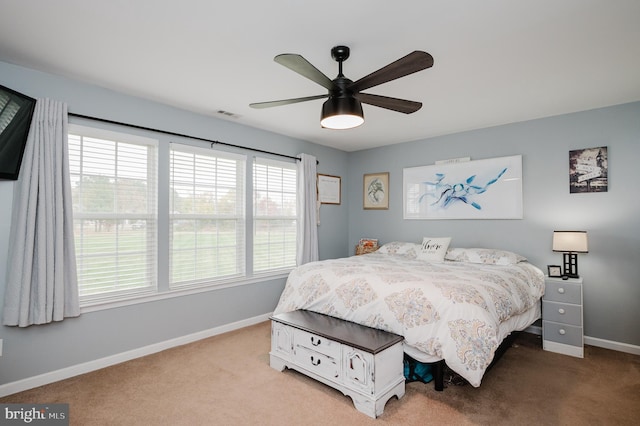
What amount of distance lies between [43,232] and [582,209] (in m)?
5.11

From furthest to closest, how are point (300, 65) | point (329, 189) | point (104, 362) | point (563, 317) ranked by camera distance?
point (329, 189) → point (563, 317) → point (104, 362) → point (300, 65)

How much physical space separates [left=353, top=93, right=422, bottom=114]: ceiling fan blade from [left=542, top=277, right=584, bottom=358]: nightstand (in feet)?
7.83

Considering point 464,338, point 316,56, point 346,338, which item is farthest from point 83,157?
point 464,338

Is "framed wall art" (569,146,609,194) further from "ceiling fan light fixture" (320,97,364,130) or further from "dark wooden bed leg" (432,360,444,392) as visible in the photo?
"ceiling fan light fixture" (320,97,364,130)

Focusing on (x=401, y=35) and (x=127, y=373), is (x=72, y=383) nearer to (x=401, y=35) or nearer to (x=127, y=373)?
(x=127, y=373)

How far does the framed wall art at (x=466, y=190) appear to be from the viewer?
13.3ft

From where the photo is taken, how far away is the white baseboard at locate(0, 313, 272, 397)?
2.55 meters

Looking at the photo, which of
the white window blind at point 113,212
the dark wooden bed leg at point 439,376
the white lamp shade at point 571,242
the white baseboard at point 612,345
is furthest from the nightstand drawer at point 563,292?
the white window blind at point 113,212

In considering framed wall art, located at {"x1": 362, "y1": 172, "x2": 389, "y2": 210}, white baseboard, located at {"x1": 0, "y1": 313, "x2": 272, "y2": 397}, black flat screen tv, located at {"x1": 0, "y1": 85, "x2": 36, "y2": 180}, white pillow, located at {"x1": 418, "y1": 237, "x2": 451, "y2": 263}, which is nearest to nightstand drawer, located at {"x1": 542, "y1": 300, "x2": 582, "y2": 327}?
white pillow, located at {"x1": 418, "y1": 237, "x2": 451, "y2": 263}

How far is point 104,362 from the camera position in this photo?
296cm

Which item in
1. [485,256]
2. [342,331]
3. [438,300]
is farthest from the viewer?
[485,256]

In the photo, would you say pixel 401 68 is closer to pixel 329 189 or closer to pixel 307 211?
pixel 307 211

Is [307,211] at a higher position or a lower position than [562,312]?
higher

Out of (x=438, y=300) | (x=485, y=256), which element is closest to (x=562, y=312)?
(x=485, y=256)
